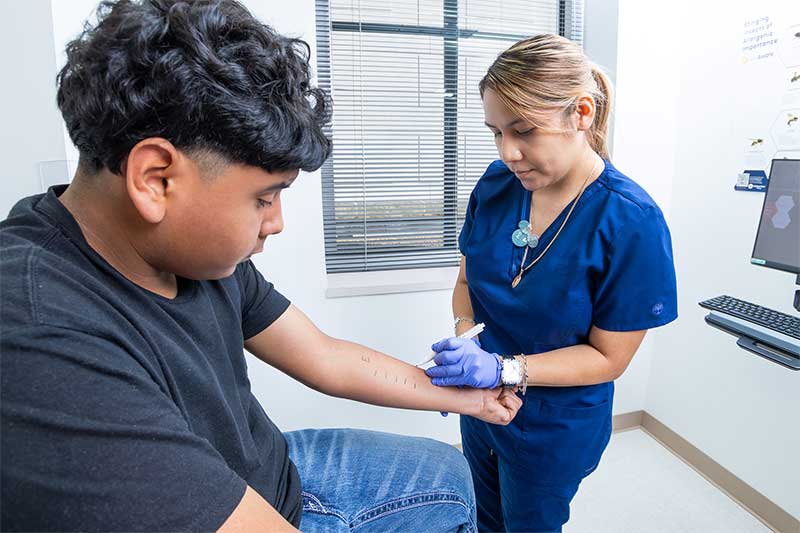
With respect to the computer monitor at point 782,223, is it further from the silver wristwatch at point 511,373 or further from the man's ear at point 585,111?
the silver wristwatch at point 511,373

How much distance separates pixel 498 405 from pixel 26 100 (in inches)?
54.4

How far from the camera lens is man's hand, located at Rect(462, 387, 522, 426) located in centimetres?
113

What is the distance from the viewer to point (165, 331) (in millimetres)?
669

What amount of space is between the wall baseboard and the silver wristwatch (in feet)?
4.34

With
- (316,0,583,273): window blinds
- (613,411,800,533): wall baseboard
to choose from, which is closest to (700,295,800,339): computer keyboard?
(613,411,800,533): wall baseboard

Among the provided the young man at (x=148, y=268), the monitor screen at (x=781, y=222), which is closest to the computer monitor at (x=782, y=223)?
the monitor screen at (x=781, y=222)

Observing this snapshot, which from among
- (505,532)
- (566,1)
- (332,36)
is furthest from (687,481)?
(332,36)

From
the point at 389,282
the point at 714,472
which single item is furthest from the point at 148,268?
the point at 714,472

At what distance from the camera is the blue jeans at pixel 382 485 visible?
35.3 inches

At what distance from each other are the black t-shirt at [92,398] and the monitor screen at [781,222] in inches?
58.7

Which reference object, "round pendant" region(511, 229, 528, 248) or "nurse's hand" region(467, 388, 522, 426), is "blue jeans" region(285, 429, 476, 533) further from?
"round pendant" region(511, 229, 528, 248)

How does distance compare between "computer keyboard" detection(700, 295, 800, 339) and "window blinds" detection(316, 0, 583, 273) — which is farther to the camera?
"window blinds" detection(316, 0, 583, 273)

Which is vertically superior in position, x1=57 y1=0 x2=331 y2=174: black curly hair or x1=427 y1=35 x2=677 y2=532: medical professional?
x1=57 y1=0 x2=331 y2=174: black curly hair

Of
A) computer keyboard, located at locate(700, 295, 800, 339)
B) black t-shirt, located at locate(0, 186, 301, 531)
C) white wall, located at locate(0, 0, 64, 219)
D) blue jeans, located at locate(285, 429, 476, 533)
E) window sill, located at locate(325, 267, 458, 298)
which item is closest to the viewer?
black t-shirt, located at locate(0, 186, 301, 531)
